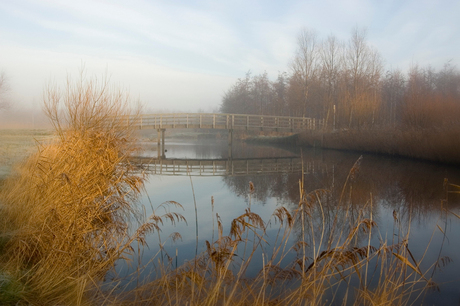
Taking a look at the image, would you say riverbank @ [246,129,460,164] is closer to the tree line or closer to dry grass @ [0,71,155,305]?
the tree line

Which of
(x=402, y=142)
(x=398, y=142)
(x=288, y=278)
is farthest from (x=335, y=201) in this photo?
(x=398, y=142)

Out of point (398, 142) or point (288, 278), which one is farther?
point (398, 142)

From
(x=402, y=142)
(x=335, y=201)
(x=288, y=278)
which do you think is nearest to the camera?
(x=288, y=278)

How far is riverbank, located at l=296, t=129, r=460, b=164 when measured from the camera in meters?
12.3

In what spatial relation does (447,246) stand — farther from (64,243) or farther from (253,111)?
(253,111)

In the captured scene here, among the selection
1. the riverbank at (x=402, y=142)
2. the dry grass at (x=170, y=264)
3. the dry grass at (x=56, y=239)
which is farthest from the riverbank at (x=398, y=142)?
the dry grass at (x=56, y=239)

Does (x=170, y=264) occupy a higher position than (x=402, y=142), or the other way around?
(x=402, y=142)

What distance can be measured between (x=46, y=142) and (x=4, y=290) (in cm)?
475

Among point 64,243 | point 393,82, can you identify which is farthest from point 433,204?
point 393,82

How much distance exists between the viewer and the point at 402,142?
50.8 ft

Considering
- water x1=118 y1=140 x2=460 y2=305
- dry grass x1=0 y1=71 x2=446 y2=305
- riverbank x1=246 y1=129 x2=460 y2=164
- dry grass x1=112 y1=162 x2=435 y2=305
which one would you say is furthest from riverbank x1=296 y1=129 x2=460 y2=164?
dry grass x1=112 y1=162 x2=435 y2=305

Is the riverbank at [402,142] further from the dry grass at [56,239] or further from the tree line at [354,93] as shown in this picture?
the dry grass at [56,239]

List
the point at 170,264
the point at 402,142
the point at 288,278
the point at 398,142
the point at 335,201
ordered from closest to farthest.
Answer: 1. the point at 288,278
2. the point at 170,264
3. the point at 335,201
4. the point at 402,142
5. the point at 398,142

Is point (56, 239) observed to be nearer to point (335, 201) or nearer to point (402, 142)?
point (335, 201)
